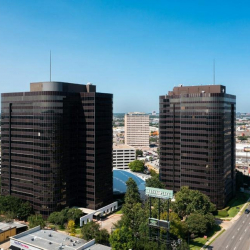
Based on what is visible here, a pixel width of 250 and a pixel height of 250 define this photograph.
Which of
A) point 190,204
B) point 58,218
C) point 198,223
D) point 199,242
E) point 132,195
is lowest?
point 199,242

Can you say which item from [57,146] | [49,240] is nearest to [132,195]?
[57,146]

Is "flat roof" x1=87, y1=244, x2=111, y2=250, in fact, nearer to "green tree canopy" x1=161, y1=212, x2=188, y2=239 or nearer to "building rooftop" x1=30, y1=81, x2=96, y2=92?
"green tree canopy" x1=161, y1=212, x2=188, y2=239

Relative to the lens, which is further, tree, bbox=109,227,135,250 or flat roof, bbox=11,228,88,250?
flat roof, bbox=11,228,88,250

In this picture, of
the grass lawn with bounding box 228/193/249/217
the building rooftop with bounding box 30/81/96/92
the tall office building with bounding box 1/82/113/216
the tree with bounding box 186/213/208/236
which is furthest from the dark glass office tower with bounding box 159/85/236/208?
the building rooftop with bounding box 30/81/96/92

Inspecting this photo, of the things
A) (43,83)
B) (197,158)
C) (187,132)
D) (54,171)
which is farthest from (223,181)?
(43,83)

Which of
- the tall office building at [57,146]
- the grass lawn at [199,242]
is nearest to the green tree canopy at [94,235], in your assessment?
the grass lawn at [199,242]

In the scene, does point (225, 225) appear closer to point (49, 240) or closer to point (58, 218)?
point (58, 218)
